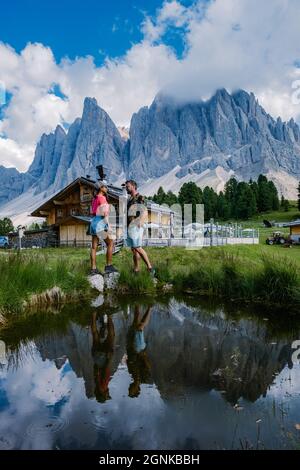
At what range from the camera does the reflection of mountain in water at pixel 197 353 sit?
10.1ft

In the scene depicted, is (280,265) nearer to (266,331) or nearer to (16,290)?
(266,331)

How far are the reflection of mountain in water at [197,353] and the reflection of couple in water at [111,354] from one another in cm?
7

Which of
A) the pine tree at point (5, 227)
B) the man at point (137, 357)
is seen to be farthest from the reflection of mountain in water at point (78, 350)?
the pine tree at point (5, 227)

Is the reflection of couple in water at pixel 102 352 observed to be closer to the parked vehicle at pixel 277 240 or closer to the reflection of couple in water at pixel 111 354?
the reflection of couple in water at pixel 111 354

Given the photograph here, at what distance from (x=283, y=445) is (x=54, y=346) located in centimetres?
279

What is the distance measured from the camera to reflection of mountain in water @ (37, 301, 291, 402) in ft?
10.1

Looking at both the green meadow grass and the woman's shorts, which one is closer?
the green meadow grass

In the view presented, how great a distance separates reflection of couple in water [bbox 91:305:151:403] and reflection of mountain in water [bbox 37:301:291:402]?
7cm

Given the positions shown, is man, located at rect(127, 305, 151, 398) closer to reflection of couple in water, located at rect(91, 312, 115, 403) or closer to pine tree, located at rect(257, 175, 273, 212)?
reflection of couple in water, located at rect(91, 312, 115, 403)

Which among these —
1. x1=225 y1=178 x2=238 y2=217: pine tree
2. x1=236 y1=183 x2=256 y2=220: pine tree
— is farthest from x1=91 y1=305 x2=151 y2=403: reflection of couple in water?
x1=225 y1=178 x2=238 y2=217: pine tree

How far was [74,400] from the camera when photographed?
110 inches
